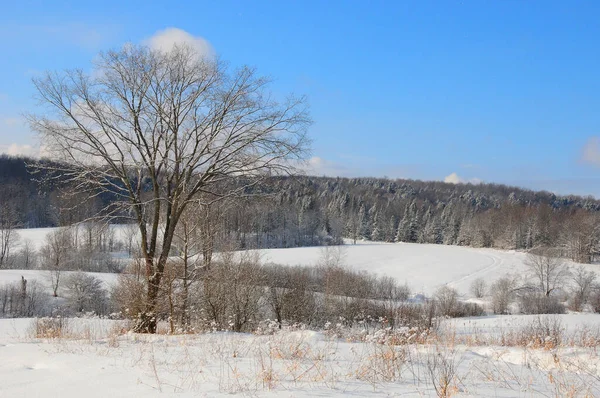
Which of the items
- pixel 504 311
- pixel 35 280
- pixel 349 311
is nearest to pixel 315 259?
pixel 504 311

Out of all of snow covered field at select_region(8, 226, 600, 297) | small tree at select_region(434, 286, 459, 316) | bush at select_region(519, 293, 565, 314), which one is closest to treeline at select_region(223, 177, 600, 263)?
snow covered field at select_region(8, 226, 600, 297)

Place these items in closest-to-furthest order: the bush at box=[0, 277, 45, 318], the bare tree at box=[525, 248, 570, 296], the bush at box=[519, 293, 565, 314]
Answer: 1. the bush at box=[0, 277, 45, 318]
2. the bush at box=[519, 293, 565, 314]
3. the bare tree at box=[525, 248, 570, 296]

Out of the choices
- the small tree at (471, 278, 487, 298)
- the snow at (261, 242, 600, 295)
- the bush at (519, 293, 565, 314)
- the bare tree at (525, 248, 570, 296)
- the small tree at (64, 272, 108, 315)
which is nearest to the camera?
the small tree at (64, 272, 108, 315)

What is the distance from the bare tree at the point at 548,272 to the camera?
2445 inches

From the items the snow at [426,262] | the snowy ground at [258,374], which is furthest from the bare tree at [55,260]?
the snowy ground at [258,374]

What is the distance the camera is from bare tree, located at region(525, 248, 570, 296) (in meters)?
62.1

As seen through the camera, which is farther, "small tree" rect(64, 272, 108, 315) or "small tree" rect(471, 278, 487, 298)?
"small tree" rect(471, 278, 487, 298)

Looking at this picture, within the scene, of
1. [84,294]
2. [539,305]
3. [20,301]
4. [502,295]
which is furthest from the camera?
[502,295]

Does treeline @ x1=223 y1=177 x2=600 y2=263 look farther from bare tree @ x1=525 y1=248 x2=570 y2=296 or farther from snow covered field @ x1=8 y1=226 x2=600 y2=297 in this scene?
bare tree @ x1=525 y1=248 x2=570 y2=296

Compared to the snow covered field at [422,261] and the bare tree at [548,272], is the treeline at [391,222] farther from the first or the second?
the bare tree at [548,272]

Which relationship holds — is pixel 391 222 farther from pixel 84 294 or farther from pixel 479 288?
pixel 84 294

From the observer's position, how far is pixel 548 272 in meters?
62.2

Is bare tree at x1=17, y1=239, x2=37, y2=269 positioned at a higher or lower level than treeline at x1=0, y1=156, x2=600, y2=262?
lower

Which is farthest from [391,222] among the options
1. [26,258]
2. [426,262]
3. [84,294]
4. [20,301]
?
[20,301]
